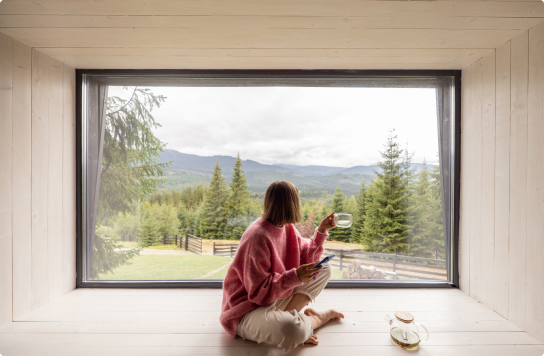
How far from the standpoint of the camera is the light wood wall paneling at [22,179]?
5.40 ft

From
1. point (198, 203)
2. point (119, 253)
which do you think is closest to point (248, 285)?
point (198, 203)

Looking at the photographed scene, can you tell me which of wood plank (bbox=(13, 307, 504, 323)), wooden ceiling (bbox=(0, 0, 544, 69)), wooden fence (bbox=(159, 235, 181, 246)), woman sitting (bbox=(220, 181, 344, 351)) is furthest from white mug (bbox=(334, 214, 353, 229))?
wooden fence (bbox=(159, 235, 181, 246))

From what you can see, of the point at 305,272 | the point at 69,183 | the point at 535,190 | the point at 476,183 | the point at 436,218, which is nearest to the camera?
the point at 305,272

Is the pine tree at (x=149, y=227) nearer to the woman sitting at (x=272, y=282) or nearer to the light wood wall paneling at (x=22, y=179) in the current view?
the light wood wall paneling at (x=22, y=179)

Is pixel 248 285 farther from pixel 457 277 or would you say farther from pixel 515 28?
pixel 515 28

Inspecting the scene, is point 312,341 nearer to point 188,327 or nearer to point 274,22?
point 188,327

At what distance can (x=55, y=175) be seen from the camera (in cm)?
193

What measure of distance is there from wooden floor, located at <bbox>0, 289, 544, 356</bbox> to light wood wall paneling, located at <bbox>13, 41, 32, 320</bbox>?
0.22m

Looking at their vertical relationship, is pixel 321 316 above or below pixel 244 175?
below

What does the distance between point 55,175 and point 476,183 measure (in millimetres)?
3124

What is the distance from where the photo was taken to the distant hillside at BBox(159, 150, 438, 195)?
2.20 metres

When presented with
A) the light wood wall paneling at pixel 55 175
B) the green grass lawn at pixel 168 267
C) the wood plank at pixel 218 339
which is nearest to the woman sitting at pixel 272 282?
the wood plank at pixel 218 339

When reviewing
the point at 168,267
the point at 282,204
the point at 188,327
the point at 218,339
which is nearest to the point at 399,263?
the point at 282,204

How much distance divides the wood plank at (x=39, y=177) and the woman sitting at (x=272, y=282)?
4.53ft
